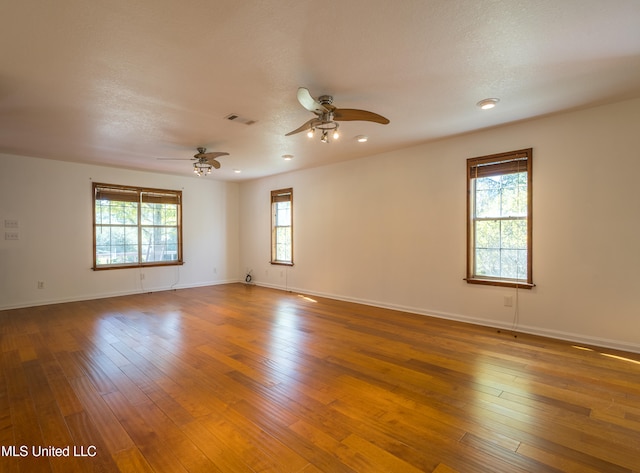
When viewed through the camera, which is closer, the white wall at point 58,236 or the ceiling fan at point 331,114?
the ceiling fan at point 331,114

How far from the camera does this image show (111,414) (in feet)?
7.49

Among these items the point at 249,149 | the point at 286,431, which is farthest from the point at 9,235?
the point at 286,431

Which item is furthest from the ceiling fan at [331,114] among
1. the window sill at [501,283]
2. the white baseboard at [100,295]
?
the white baseboard at [100,295]

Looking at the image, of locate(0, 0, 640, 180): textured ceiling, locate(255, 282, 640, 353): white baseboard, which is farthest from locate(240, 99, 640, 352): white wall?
locate(0, 0, 640, 180): textured ceiling

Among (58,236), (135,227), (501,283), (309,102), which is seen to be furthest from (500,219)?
(58,236)

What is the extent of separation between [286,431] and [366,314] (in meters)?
3.11

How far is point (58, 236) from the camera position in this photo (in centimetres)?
595

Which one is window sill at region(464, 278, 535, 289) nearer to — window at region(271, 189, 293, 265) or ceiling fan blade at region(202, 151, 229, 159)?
window at region(271, 189, 293, 265)

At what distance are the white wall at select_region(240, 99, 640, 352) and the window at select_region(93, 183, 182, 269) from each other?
2844 mm

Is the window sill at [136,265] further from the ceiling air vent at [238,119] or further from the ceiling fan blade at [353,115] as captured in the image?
the ceiling fan blade at [353,115]

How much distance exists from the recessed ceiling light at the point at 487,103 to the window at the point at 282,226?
4.39m

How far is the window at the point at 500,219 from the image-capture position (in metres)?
4.10

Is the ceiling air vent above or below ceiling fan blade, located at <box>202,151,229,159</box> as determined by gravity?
above

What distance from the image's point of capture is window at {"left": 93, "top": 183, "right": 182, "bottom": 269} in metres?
6.44
